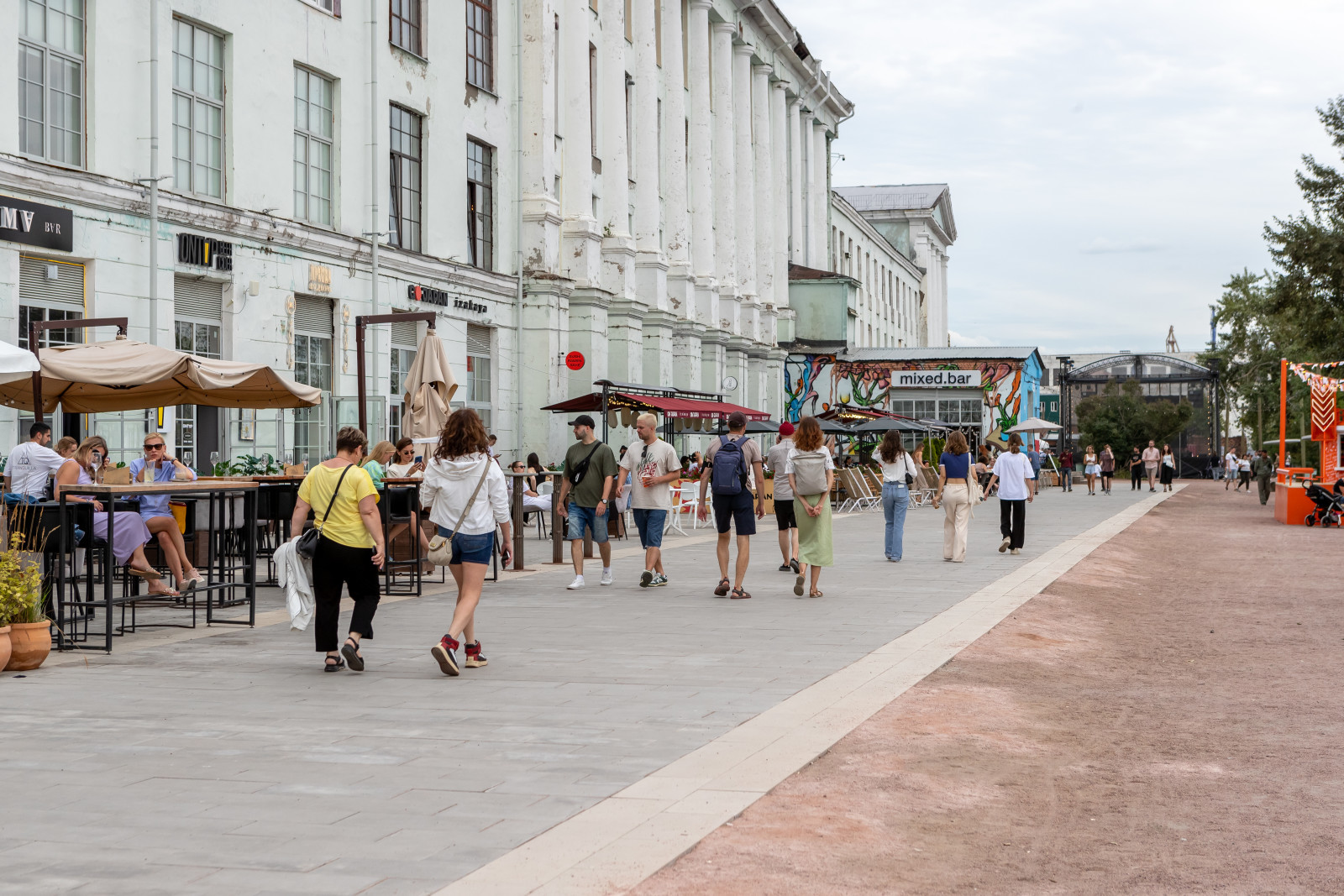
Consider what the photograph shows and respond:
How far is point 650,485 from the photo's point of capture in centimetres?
1455

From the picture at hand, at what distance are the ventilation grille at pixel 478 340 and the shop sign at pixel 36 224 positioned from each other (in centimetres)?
1163

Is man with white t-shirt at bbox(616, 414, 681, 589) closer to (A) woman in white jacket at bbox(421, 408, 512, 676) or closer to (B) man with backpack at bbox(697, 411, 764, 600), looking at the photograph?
(B) man with backpack at bbox(697, 411, 764, 600)

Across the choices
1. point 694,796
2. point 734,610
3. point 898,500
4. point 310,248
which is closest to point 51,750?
point 694,796

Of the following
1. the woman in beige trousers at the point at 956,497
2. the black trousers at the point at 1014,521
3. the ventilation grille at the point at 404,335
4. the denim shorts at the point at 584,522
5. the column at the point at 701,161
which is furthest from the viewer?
the column at the point at 701,161

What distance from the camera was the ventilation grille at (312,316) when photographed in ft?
75.7

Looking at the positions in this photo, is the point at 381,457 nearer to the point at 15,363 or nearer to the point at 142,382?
the point at 142,382

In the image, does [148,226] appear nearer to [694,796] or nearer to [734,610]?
[734,610]

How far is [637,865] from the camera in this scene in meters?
4.78

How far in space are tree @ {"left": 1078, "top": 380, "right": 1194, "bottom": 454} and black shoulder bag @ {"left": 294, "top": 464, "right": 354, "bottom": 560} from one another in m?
67.4

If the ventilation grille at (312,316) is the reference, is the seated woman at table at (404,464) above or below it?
below

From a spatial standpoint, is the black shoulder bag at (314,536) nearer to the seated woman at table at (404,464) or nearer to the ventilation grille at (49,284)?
the seated woman at table at (404,464)

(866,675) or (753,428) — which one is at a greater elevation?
(753,428)

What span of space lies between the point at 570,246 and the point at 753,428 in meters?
6.09

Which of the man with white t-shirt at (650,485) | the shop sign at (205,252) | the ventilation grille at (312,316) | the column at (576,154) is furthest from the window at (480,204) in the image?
the man with white t-shirt at (650,485)
